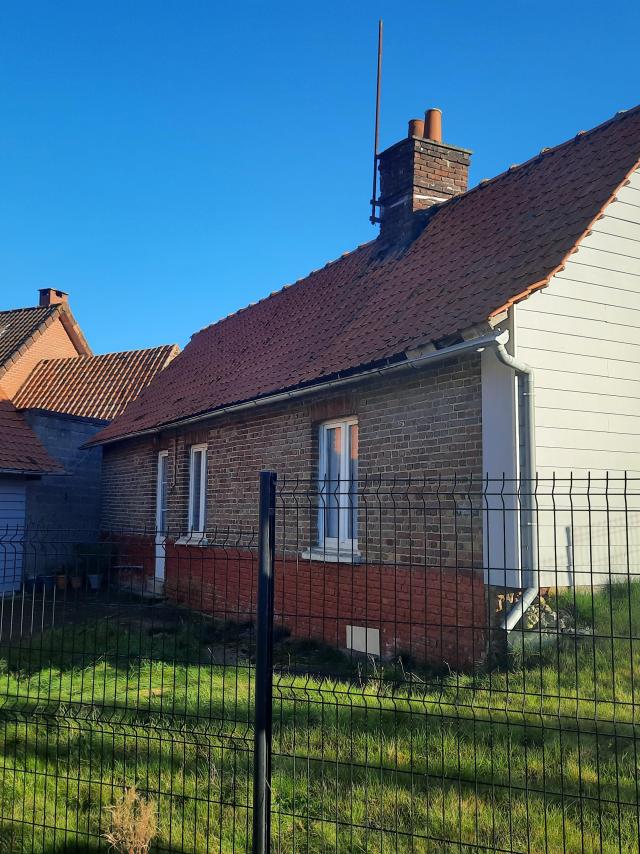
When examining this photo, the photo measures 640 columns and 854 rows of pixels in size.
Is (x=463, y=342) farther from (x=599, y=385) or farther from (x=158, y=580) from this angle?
(x=158, y=580)

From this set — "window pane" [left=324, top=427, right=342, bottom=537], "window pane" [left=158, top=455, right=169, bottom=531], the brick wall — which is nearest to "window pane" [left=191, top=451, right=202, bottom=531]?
"window pane" [left=158, top=455, right=169, bottom=531]

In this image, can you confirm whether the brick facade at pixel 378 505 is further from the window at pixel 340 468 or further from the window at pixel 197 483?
the window at pixel 197 483

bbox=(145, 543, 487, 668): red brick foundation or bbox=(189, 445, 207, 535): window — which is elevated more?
Answer: bbox=(189, 445, 207, 535): window

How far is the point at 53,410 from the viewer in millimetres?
22672

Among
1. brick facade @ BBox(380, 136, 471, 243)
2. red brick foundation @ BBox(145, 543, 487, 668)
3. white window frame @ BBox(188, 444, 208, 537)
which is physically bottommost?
red brick foundation @ BBox(145, 543, 487, 668)

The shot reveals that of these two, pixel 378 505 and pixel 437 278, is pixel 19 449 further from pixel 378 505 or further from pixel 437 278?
pixel 378 505

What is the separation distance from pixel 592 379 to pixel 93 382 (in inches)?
749

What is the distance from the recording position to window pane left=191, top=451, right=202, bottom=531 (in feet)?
45.1

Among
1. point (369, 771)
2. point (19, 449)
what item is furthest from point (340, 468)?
point (19, 449)

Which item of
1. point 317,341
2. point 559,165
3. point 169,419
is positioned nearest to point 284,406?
point 317,341

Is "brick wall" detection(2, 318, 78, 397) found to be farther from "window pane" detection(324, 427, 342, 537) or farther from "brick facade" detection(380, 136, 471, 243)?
"window pane" detection(324, 427, 342, 537)

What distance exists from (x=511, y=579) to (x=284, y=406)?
4.75m

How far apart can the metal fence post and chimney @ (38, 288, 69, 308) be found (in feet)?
94.5

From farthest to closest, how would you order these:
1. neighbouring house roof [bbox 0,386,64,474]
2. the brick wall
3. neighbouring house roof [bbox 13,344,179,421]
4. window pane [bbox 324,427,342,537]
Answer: the brick wall → neighbouring house roof [bbox 13,344,179,421] → neighbouring house roof [bbox 0,386,64,474] → window pane [bbox 324,427,342,537]
